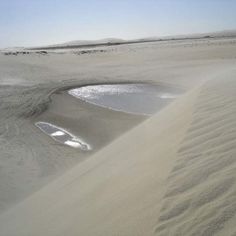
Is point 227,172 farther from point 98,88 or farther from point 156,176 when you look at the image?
point 98,88

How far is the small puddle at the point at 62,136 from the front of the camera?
316 inches

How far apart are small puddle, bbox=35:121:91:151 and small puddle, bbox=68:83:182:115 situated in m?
2.31

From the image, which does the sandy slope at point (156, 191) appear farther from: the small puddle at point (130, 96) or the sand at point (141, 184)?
the small puddle at point (130, 96)

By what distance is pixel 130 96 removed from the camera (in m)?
13.0

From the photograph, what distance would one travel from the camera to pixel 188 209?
277 cm

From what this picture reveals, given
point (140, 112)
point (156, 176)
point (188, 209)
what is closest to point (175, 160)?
point (156, 176)

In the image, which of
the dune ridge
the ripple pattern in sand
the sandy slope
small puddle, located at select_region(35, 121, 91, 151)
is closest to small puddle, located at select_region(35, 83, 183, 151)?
small puddle, located at select_region(35, 121, 91, 151)

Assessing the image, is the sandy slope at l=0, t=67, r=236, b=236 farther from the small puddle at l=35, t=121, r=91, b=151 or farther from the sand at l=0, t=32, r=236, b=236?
the small puddle at l=35, t=121, r=91, b=151

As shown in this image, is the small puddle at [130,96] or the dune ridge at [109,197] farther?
the small puddle at [130,96]

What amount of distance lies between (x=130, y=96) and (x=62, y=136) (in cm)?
476

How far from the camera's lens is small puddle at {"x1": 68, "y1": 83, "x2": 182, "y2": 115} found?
1117 centimetres

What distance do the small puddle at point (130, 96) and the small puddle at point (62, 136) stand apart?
2.31 metres

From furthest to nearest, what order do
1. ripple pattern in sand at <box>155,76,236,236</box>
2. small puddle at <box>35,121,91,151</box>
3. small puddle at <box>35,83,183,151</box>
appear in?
small puddle at <box>35,83,183,151</box> → small puddle at <box>35,121,91,151</box> → ripple pattern in sand at <box>155,76,236,236</box>

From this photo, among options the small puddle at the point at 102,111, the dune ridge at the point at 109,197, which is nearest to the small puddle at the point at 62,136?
the small puddle at the point at 102,111
